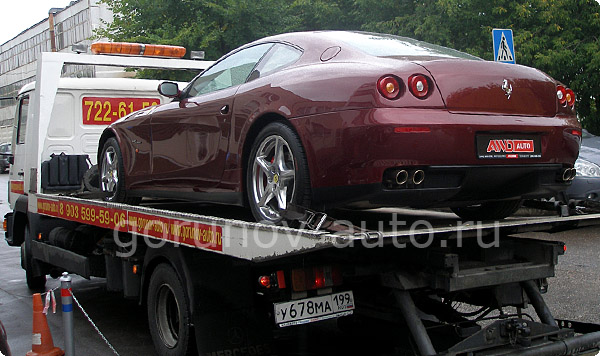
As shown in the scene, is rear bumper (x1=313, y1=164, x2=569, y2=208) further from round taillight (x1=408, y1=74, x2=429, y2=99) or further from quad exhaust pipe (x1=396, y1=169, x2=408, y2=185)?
round taillight (x1=408, y1=74, x2=429, y2=99)

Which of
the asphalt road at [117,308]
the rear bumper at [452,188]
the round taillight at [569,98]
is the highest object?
the round taillight at [569,98]

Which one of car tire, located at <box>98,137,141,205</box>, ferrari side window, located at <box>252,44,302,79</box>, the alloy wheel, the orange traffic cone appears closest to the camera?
the alloy wheel

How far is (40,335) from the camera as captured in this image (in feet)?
17.2

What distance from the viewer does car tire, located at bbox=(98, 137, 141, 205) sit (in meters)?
6.17

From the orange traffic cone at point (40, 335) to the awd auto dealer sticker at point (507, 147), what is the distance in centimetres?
340

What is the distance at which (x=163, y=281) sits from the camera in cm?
495

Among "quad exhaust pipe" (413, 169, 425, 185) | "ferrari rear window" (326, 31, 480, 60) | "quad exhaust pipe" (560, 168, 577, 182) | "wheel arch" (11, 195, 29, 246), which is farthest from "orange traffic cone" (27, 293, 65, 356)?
"quad exhaust pipe" (560, 168, 577, 182)

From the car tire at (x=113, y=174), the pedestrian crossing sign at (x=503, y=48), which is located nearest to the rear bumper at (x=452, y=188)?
the car tire at (x=113, y=174)

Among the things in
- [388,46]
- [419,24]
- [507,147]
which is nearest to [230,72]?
[388,46]

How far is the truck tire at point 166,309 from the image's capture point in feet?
15.4

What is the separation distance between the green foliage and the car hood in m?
12.1

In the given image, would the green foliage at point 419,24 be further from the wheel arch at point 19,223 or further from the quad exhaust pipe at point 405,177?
the quad exhaust pipe at point 405,177

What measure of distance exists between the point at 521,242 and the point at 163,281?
2.44 metres

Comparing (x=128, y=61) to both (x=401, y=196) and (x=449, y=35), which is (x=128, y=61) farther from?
(x=449, y=35)
